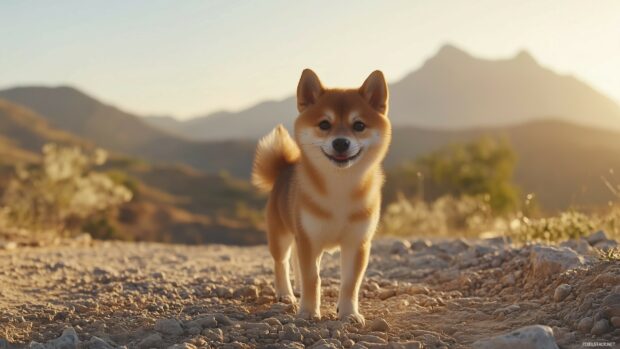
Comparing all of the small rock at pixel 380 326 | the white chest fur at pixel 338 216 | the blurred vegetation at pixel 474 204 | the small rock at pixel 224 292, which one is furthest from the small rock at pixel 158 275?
the blurred vegetation at pixel 474 204

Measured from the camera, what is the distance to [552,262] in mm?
5391

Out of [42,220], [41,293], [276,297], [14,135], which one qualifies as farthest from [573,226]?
[14,135]

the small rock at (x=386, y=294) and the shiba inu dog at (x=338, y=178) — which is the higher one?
the shiba inu dog at (x=338, y=178)

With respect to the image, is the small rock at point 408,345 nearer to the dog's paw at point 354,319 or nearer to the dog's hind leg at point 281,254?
the dog's paw at point 354,319

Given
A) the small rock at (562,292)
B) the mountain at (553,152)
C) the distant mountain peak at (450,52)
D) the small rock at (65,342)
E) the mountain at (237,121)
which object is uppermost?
the distant mountain peak at (450,52)

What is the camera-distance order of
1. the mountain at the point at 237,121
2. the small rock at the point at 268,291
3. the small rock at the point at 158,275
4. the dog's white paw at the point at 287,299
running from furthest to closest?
the mountain at the point at 237,121, the small rock at the point at 158,275, the small rock at the point at 268,291, the dog's white paw at the point at 287,299

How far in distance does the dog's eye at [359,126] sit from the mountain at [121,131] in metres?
63.3

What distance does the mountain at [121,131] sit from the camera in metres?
70.4

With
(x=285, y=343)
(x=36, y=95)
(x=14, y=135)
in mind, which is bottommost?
(x=285, y=343)

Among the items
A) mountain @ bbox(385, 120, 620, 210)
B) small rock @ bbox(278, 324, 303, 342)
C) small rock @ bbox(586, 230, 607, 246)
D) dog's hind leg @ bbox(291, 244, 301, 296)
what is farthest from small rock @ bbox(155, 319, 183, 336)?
mountain @ bbox(385, 120, 620, 210)

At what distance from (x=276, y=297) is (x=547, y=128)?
206 ft

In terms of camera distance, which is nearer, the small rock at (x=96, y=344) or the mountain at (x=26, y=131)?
the small rock at (x=96, y=344)

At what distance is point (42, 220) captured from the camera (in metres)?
13.0

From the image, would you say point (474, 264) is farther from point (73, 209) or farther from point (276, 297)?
point (73, 209)
